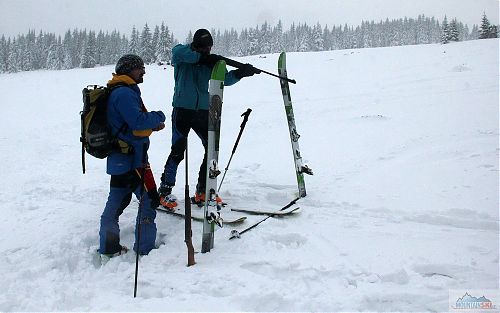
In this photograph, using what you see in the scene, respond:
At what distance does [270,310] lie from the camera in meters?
3.11

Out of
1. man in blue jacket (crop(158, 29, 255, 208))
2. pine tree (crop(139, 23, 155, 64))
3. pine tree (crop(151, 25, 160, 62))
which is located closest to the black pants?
man in blue jacket (crop(158, 29, 255, 208))

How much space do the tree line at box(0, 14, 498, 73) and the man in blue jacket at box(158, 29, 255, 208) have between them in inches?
2355

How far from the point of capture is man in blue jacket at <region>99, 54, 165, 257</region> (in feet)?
13.1

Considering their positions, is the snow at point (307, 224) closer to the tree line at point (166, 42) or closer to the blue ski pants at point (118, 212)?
the blue ski pants at point (118, 212)

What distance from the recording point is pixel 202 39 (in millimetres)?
5008

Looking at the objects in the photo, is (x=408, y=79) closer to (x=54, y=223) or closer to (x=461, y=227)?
(x=461, y=227)

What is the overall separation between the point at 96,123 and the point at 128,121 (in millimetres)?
351

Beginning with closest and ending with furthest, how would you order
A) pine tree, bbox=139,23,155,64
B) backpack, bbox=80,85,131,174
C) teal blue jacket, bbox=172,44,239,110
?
backpack, bbox=80,85,131,174
teal blue jacket, bbox=172,44,239,110
pine tree, bbox=139,23,155,64

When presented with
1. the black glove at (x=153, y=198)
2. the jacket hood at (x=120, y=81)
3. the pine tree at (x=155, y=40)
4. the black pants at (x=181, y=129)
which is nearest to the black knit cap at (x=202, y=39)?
the black pants at (x=181, y=129)

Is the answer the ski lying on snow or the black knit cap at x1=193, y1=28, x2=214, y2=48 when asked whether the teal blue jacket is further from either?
the ski lying on snow

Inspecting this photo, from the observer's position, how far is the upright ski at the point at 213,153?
416cm

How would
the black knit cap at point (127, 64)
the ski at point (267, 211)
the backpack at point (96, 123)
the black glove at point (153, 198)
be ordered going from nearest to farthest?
the backpack at point (96, 123) < the black knit cap at point (127, 64) < the black glove at point (153, 198) < the ski at point (267, 211)

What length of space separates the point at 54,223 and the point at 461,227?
5495 mm

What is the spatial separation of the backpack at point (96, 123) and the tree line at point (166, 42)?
6097 centimetres
